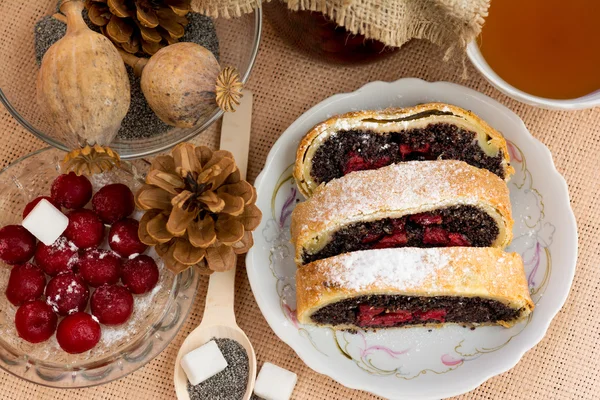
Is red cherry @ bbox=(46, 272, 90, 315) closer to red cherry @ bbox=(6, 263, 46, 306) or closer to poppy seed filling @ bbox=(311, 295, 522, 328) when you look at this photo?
red cherry @ bbox=(6, 263, 46, 306)

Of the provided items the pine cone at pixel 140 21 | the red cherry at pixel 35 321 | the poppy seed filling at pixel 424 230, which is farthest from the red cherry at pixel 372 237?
the red cherry at pixel 35 321

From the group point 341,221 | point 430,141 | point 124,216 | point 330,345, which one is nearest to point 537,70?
point 430,141

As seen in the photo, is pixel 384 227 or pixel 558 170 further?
A: pixel 558 170

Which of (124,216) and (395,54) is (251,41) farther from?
(124,216)

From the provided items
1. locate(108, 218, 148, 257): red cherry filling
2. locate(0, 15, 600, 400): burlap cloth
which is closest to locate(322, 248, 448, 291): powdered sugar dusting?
locate(0, 15, 600, 400): burlap cloth

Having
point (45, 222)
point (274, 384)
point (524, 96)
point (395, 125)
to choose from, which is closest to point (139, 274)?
point (45, 222)
